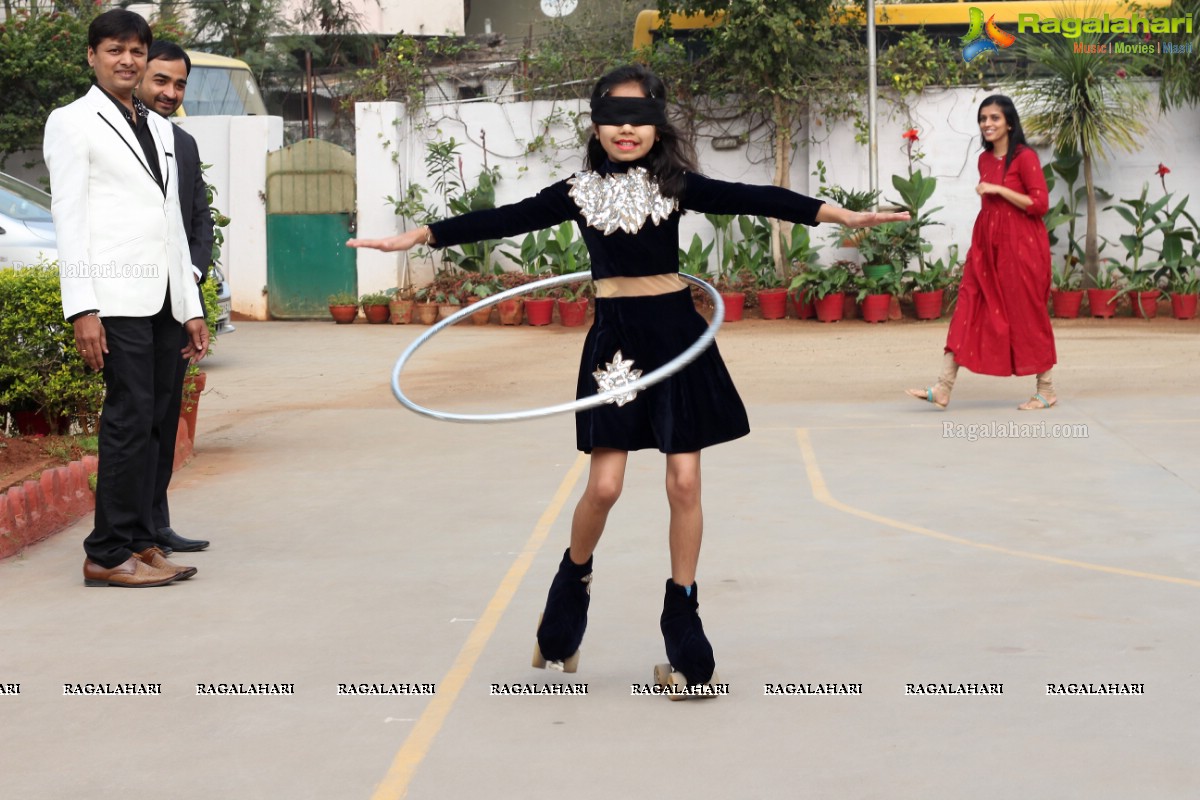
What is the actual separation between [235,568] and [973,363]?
5446 mm

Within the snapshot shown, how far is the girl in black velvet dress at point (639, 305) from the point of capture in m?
4.22

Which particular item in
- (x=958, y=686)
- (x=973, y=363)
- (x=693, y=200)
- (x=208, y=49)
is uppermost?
(x=208, y=49)

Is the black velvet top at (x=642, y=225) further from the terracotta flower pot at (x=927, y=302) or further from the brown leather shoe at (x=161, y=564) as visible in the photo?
the terracotta flower pot at (x=927, y=302)

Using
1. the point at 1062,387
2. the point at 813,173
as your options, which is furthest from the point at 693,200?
the point at 813,173

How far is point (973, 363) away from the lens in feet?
31.2

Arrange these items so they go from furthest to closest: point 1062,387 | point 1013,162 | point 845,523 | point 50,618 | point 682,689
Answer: point 1062,387, point 1013,162, point 845,523, point 50,618, point 682,689

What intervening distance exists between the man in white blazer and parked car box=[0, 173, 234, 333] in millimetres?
5033

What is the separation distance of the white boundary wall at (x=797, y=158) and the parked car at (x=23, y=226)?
5493mm

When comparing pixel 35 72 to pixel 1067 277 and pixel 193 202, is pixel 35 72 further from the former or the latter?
pixel 193 202

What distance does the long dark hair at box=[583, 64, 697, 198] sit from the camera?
4.29 m

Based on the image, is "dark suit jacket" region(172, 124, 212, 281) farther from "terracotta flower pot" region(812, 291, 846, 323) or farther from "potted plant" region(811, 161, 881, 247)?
"terracotta flower pot" region(812, 291, 846, 323)

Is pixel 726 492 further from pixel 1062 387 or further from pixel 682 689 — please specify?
pixel 1062 387

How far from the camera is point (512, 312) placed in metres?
16.5

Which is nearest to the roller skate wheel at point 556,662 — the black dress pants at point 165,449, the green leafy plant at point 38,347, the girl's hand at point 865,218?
the girl's hand at point 865,218
